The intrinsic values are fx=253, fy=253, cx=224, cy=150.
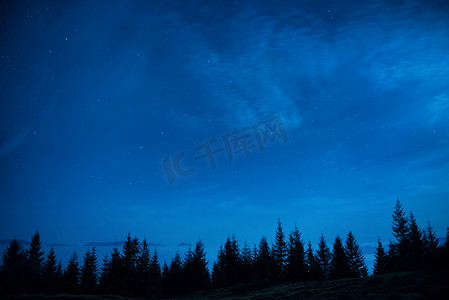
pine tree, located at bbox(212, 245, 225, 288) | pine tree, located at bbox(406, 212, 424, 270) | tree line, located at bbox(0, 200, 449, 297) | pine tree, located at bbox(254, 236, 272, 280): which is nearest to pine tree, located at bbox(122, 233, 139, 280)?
tree line, located at bbox(0, 200, 449, 297)

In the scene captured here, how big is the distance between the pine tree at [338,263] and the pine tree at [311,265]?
11.5 feet

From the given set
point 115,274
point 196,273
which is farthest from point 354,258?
point 115,274

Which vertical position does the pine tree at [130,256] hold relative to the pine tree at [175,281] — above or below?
above

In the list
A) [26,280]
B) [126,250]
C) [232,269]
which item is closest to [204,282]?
[232,269]

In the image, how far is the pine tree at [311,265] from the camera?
55.1m

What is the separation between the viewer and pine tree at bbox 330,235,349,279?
174 ft

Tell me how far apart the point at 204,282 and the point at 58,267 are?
43.5 m

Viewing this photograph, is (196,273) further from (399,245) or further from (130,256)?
(399,245)

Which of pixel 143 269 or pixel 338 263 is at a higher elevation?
pixel 143 269

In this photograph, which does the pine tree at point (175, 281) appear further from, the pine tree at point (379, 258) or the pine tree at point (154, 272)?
the pine tree at point (379, 258)

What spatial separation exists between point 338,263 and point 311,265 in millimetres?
6559

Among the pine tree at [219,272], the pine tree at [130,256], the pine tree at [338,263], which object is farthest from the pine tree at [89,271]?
the pine tree at [338,263]

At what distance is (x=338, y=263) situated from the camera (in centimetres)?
5378

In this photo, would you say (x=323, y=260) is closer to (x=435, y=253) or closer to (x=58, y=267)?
(x=435, y=253)
